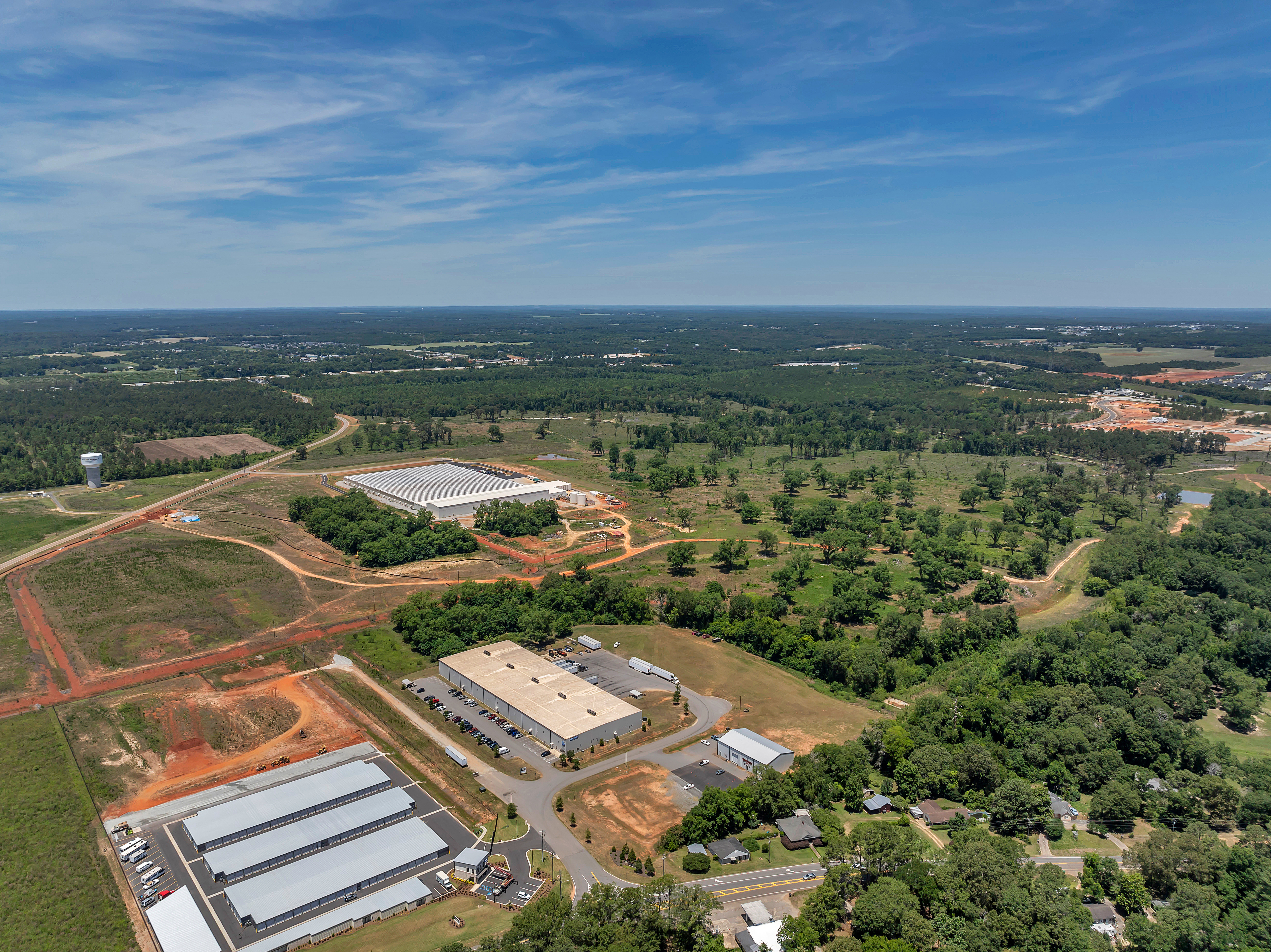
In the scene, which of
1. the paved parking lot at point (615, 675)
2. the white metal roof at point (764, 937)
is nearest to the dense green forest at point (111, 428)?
the paved parking lot at point (615, 675)

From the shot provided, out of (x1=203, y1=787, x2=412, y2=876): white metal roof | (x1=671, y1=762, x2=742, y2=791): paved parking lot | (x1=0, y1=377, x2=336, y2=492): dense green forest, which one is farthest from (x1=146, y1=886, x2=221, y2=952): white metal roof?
(x1=0, y1=377, x2=336, y2=492): dense green forest

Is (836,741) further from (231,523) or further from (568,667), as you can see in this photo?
(231,523)

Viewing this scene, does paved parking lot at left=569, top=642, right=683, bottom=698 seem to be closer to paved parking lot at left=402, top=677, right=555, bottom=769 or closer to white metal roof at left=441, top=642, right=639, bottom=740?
white metal roof at left=441, top=642, right=639, bottom=740

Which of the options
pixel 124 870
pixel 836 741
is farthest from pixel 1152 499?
pixel 124 870

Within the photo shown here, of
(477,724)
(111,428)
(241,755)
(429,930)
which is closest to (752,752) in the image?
(477,724)

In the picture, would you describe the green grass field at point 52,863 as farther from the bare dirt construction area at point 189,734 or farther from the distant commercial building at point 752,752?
the distant commercial building at point 752,752
